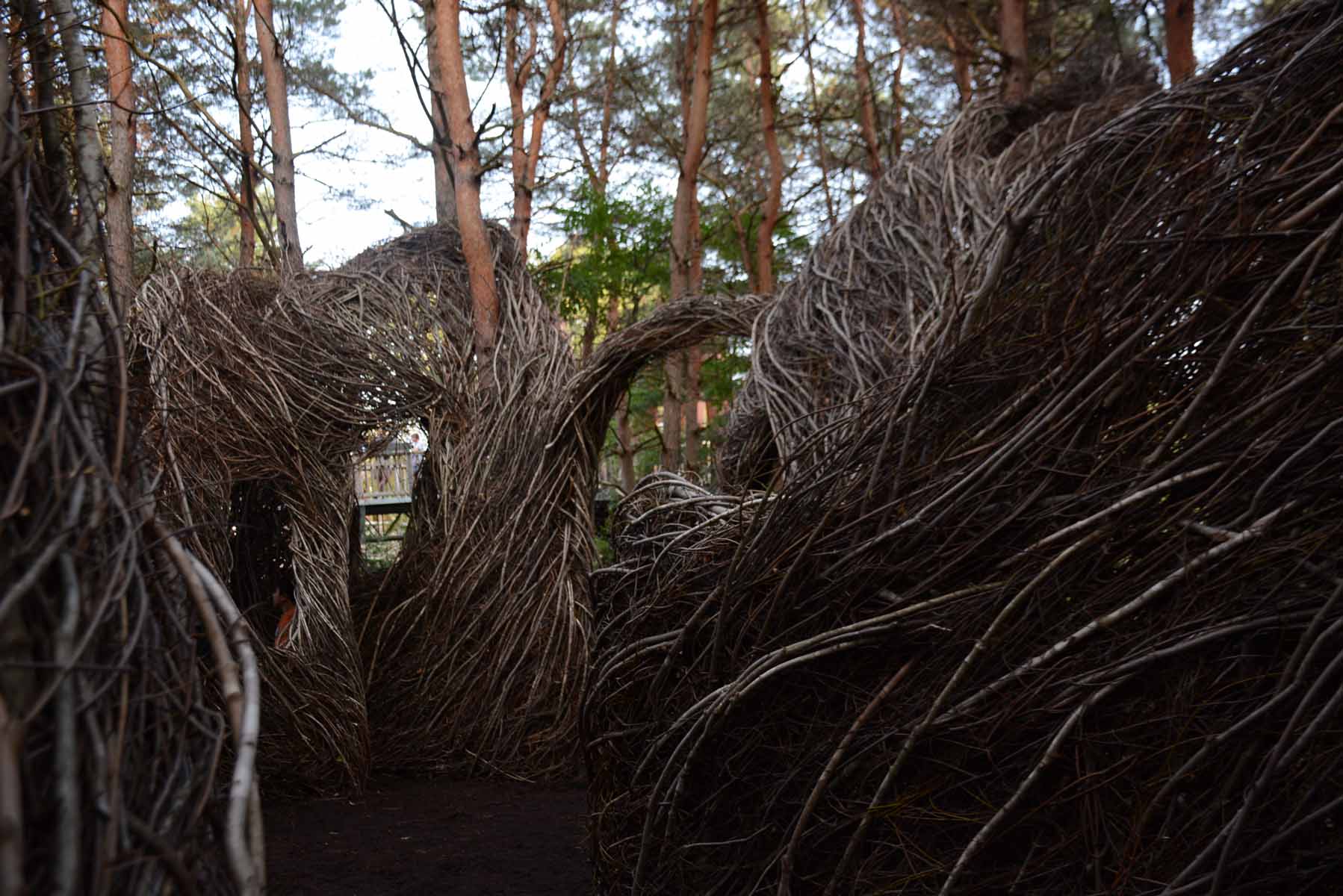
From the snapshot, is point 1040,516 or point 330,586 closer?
point 1040,516

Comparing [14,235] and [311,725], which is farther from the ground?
[14,235]

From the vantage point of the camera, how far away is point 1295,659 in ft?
6.39

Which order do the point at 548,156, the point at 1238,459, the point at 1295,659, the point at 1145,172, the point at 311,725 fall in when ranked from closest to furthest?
the point at 1295,659 < the point at 1238,459 < the point at 1145,172 < the point at 311,725 < the point at 548,156

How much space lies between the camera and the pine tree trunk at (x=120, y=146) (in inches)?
244

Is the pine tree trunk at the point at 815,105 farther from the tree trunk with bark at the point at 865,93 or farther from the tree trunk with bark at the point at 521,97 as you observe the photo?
the tree trunk with bark at the point at 521,97

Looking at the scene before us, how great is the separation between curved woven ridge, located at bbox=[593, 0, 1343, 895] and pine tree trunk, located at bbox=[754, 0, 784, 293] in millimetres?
6880

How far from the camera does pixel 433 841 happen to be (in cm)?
475

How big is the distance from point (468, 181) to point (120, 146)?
2986 mm

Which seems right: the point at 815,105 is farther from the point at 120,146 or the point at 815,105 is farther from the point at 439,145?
the point at 120,146

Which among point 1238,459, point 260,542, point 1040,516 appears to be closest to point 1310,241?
point 1238,459

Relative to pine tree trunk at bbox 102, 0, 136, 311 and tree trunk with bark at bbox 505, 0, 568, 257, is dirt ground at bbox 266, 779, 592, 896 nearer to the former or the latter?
pine tree trunk at bbox 102, 0, 136, 311

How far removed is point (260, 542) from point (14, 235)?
5389 millimetres

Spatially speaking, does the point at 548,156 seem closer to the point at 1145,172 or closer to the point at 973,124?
the point at 973,124

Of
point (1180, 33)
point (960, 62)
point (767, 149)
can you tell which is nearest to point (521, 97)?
point (767, 149)
